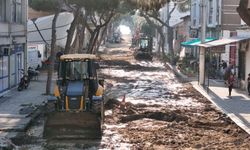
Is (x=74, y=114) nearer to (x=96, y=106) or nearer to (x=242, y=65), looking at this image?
(x=96, y=106)

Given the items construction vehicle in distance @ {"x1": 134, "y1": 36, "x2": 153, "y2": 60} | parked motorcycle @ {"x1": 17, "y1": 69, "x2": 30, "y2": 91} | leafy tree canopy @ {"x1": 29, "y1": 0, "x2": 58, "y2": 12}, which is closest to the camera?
parked motorcycle @ {"x1": 17, "y1": 69, "x2": 30, "y2": 91}

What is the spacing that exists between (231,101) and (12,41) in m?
11.2

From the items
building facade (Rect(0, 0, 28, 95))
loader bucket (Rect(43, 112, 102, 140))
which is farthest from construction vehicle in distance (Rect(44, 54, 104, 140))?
building facade (Rect(0, 0, 28, 95))

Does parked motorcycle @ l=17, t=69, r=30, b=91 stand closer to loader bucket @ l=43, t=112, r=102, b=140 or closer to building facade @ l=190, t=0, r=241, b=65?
building facade @ l=190, t=0, r=241, b=65

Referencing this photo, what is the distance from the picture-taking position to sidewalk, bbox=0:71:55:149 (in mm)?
15812

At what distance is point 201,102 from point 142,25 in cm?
8150

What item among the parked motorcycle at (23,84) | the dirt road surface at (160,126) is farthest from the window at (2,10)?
the dirt road surface at (160,126)

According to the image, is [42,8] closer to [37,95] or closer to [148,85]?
[148,85]

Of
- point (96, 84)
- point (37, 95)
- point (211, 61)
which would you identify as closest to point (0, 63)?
point (37, 95)

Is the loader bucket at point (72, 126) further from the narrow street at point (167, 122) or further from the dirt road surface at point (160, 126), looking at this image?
the narrow street at point (167, 122)

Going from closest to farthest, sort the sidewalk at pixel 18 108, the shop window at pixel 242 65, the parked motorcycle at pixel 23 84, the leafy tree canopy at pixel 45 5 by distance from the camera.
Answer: the sidewalk at pixel 18 108, the parked motorcycle at pixel 23 84, the shop window at pixel 242 65, the leafy tree canopy at pixel 45 5

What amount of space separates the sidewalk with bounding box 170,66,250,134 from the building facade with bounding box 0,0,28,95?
9.84 metres

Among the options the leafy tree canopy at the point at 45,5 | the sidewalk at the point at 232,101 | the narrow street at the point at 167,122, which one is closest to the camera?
the narrow street at the point at 167,122

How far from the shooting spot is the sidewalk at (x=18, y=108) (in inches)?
623
